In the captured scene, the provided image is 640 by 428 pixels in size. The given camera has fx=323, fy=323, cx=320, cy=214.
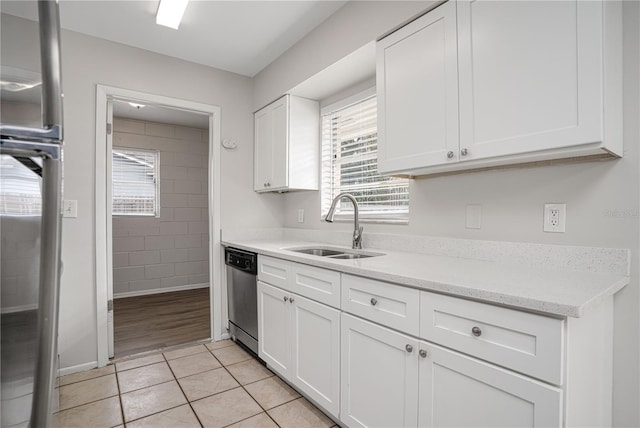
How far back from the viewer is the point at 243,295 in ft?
8.73

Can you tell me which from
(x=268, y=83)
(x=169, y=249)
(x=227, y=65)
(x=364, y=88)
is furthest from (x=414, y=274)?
(x=169, y=249)

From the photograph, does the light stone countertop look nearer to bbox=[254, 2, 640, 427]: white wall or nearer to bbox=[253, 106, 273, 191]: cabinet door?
bbox=[254, 2, 640, 427]: white wall

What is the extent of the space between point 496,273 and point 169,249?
4.55 metres

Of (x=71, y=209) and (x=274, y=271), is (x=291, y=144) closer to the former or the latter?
(x=274, y=271)

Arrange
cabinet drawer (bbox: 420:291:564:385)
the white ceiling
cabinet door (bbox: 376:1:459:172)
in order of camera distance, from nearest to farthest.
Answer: cabinet drawer (bbox: 420:291:564:385), cabinet door (bbox: 376:1:459:172), the white ceiling

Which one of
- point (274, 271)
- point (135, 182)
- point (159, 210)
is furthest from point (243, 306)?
point (135, 182)

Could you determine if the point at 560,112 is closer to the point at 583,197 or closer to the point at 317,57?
the point at 583,197

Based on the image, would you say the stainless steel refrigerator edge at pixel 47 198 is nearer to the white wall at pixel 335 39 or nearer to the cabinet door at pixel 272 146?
the white wall at pixel 335 39

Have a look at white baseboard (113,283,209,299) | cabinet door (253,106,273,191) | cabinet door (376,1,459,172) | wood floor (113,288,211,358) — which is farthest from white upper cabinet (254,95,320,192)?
white baseboard (113,283,209,299)

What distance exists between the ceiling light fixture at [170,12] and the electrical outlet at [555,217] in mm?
2301

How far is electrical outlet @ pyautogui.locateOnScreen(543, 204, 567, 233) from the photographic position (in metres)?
1.37

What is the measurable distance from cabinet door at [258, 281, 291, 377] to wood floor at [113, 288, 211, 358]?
972mm

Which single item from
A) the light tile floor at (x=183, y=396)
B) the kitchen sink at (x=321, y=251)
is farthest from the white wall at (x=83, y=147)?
the kitchen sink at (x=321, y=251)

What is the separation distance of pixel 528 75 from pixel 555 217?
2.01ft
